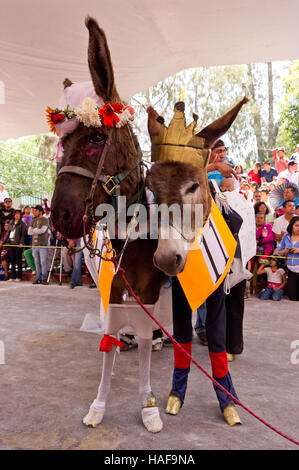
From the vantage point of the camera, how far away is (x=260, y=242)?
720cm

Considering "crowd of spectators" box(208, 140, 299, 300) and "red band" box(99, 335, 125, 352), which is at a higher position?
"crowd of spectators" box(208, 140, 299, 300)

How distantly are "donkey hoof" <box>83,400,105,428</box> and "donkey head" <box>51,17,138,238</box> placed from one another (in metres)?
1.18

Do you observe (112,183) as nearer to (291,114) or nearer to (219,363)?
(219,363)

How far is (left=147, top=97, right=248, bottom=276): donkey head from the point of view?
1.90m

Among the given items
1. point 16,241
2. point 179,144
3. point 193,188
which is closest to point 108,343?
point 193,188

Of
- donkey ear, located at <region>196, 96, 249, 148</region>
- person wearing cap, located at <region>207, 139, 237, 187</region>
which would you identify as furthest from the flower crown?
person wearing cap, located at <region>207, 139, 237, 187</region>

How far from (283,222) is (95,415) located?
19.3 feet

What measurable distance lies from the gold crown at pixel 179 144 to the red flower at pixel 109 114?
28 centimetres

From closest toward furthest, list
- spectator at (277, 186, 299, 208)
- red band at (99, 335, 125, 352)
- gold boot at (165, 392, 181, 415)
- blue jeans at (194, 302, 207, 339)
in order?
red band at (99, 335, 125, 352)
gold boot at (165, 392, 181, 415)
blue jeans at (194, 302, 207, 339)
spectator at (277, 186, 299, 208)

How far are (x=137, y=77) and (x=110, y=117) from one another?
126 inches

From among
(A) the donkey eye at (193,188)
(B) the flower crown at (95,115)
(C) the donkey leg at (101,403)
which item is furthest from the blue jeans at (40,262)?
(A) the donkey eye at (193,188)

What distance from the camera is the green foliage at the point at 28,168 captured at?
2092 cm

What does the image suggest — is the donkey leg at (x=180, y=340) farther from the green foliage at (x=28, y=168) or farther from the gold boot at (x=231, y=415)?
the green foliage at (x=28, y=168)

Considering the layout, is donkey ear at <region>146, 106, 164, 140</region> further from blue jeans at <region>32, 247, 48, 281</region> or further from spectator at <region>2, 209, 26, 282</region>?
spectator at <region>2, 209, 26, 282</region>
